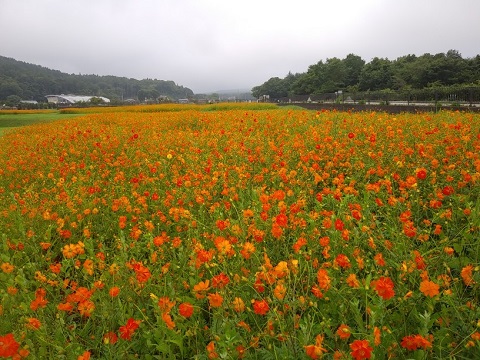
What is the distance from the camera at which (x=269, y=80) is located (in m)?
101

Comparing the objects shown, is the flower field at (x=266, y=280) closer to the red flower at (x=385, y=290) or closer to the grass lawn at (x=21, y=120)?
the red flower at (x=385, y=290)

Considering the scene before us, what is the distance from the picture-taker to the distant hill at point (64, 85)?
97438mm

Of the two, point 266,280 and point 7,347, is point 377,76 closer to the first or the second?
point 266,280

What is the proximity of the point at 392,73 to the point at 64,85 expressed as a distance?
341ft

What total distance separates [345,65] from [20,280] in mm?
69571

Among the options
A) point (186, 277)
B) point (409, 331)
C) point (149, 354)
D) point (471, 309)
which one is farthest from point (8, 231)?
point (471, 309)

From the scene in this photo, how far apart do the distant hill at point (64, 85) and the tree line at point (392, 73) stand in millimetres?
48520

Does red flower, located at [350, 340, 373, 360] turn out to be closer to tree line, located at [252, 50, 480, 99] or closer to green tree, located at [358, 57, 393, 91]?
tree line, located at [252, 50, 480, 99]

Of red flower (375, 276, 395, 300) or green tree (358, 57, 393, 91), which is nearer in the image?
red flower (375, 276, 395, 300)

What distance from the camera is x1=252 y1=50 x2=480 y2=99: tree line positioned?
39000mm

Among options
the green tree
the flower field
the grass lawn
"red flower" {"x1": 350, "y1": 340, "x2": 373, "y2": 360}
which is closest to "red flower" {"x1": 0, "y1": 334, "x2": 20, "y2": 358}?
the flower field

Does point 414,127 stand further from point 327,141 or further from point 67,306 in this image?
point 67,306

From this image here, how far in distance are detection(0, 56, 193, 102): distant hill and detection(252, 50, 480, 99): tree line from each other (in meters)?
48.5

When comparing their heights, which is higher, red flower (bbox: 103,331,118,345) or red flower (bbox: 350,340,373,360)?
red flower (bbox: 350,340,373,360)
